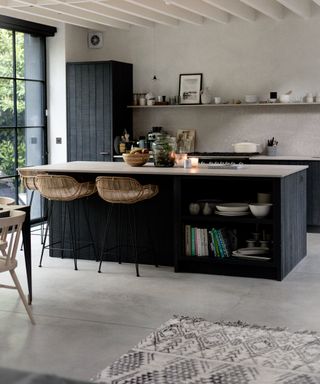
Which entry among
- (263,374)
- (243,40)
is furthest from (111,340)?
(243,40)

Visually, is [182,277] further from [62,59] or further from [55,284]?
[62,59]

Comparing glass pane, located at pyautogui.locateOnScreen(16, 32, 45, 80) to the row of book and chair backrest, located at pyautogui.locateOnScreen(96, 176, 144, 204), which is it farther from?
the row of book

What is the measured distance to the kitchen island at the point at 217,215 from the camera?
6.26m

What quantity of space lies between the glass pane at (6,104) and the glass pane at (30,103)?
17 cm

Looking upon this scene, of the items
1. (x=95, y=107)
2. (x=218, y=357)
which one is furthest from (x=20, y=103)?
(x=218, y=357)

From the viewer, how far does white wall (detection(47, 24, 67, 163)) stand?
9609 mm

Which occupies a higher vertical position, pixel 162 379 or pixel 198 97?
pixel 198 97

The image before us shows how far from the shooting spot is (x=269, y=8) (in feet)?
27.3

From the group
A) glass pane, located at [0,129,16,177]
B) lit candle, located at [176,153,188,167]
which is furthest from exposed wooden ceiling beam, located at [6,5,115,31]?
lit candle, located at [176,153,188,167]

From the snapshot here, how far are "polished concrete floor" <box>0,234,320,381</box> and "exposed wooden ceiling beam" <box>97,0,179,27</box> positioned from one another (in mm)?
2967

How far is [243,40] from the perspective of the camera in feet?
30.5

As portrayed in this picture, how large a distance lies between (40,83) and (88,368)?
621 cm

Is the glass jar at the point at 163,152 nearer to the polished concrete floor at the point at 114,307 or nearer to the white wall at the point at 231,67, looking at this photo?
the polished concrete floor at the point at 114,307

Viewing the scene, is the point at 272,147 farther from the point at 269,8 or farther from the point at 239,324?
the point at 239,324
